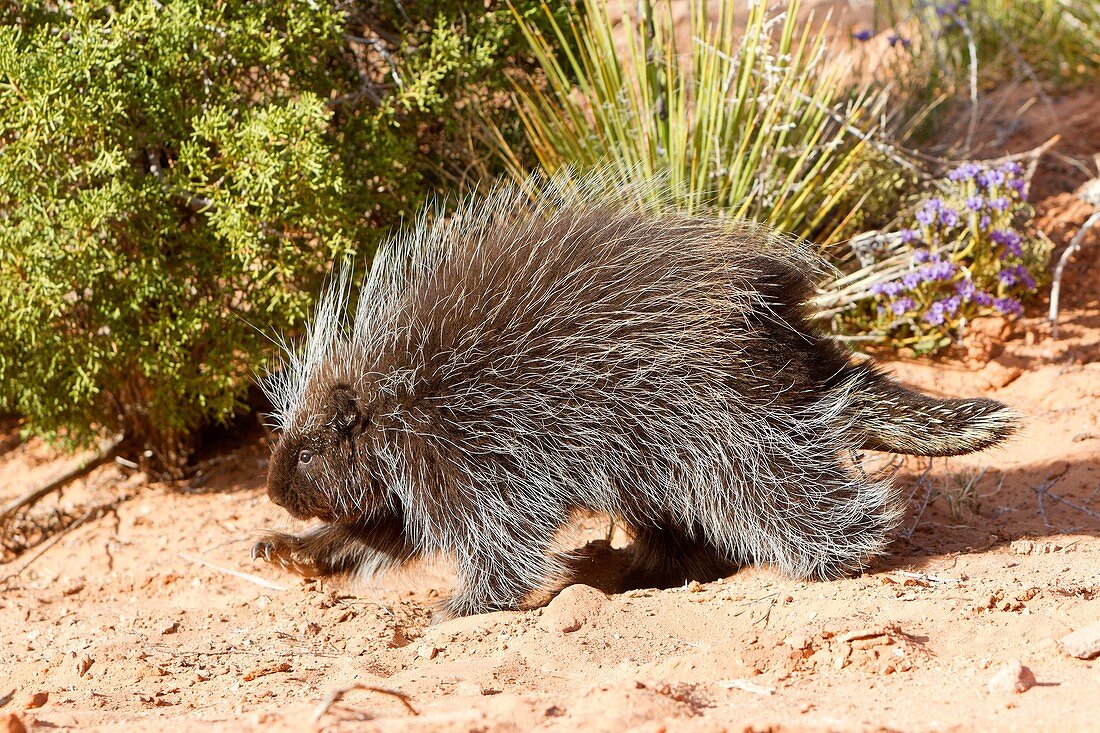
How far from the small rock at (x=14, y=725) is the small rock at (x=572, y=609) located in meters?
1.51

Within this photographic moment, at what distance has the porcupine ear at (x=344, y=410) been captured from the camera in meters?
3.86

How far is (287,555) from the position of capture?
4.23m

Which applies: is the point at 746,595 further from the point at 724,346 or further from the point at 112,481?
the point at 112,481

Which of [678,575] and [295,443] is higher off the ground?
[295,443]

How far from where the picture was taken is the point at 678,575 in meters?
4.06

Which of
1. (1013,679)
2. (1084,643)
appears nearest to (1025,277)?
(1084,643)

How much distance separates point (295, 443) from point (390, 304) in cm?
63

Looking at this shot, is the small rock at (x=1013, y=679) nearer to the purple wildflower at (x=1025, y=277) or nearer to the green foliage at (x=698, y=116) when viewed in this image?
the green foliage at (x=698, y=116)

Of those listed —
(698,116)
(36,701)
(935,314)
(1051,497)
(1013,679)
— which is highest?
(698,116)

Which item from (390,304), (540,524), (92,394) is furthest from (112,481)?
(540,524)

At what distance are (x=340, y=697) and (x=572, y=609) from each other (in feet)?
3.47

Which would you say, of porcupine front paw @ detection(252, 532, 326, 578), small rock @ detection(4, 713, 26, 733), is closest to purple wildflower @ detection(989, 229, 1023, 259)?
porcupine front paw @ detection(252, 532, 326, 578)

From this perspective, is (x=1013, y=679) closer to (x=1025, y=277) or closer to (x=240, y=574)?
(x=240, y=574)

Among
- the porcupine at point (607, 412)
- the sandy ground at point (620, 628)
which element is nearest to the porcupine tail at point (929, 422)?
the porcupine at point (607, 412)
